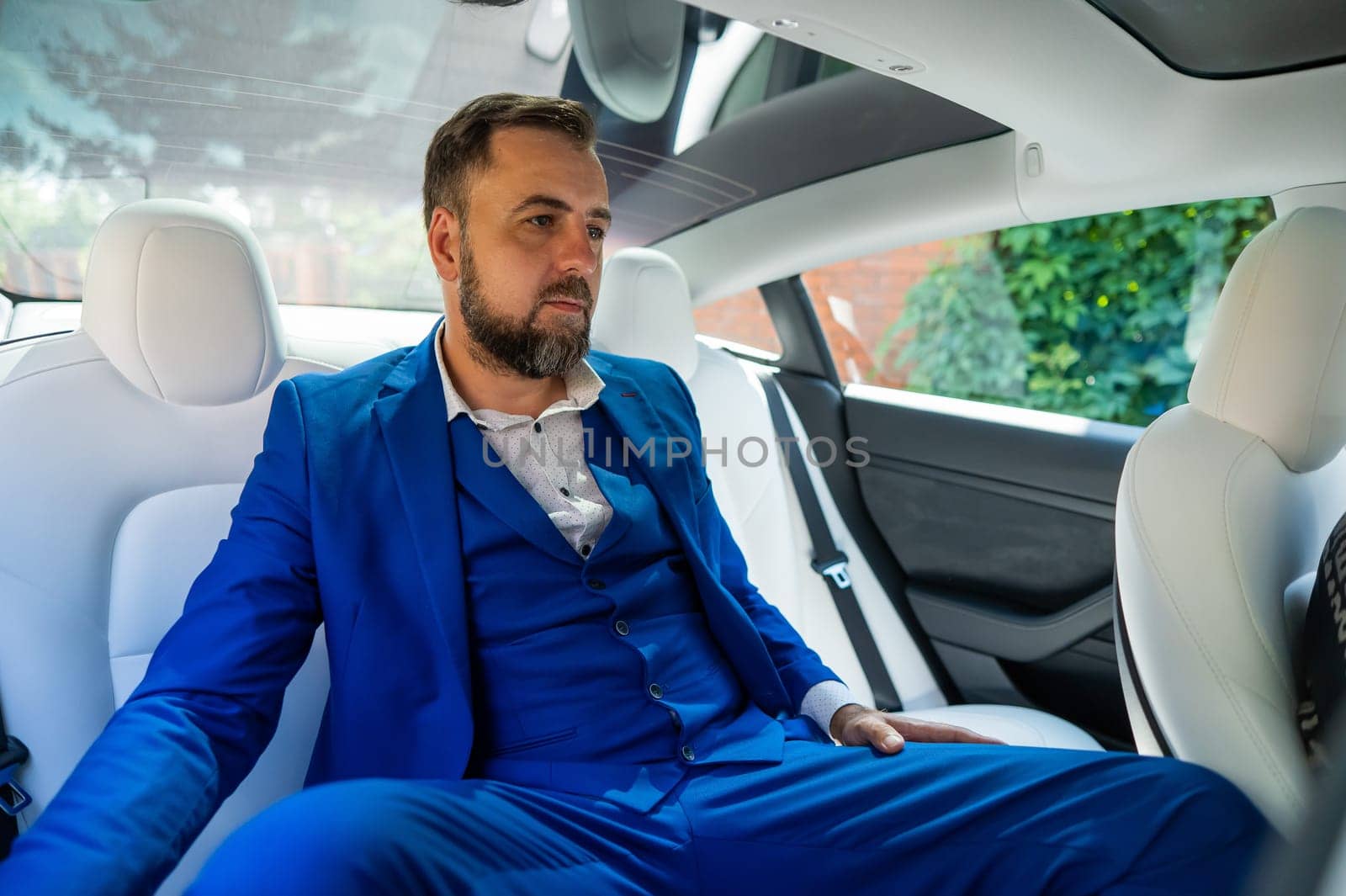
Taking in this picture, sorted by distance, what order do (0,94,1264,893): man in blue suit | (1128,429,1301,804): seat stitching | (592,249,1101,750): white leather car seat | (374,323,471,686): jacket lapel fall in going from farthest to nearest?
(592,249,1101,750): white leather car seat → (374,323,471,686): jacket lapel → (1128,429,1301,804): seat stitching → (0,94,1264,893): man in blue suit

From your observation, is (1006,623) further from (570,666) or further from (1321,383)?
(570,666)

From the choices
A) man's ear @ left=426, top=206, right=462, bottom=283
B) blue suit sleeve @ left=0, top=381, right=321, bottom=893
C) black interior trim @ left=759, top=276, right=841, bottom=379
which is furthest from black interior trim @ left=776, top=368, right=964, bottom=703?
blue suit sleeve @ left=0, top=381, right=321, bottom=893

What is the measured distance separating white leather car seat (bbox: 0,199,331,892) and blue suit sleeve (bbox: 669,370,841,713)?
0.68 metres

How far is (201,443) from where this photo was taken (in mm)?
1641

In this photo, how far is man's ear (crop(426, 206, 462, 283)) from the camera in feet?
5.48

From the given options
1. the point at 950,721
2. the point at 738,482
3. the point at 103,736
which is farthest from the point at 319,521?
the point at 950,721

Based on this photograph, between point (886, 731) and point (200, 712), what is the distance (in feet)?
2.94

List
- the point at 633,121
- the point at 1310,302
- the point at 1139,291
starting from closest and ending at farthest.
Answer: the point at 1310,302 → the point at 633,121 → the point at 1139,291

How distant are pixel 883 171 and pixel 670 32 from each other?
0.55 m

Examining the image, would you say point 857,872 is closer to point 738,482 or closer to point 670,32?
point 738,482

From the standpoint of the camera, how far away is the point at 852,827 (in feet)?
4.33

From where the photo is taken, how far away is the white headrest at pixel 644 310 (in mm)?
2219

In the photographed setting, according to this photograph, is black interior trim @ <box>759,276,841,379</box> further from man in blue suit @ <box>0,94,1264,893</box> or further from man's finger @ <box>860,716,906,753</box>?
man's finger @ <box>860,716,906,753</box>

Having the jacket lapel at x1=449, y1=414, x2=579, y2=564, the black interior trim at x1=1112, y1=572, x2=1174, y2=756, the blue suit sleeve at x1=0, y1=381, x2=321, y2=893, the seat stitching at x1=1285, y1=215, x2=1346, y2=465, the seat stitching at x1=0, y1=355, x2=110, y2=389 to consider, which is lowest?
the black interior trim at x1=1112, y1=572, x2=1174, y2=756
